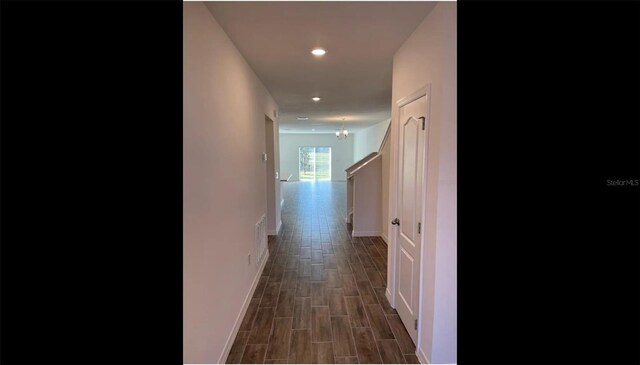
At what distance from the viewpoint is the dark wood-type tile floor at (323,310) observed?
238 cm

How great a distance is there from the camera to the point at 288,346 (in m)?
2.47

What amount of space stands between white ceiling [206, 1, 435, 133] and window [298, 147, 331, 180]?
12492 millimetres

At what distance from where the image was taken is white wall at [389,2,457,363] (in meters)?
A: 1.81

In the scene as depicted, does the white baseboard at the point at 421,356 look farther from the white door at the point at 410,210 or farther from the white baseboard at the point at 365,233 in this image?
the white baseboard at the point at 365,233

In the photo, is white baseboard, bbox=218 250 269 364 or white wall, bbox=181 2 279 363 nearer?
white wall, bbox=181 2 279 363

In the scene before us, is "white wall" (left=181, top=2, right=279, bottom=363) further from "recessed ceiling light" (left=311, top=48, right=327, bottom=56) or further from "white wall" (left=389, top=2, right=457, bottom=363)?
"white wall" (left=389, top=2, right=457, bottom=363)

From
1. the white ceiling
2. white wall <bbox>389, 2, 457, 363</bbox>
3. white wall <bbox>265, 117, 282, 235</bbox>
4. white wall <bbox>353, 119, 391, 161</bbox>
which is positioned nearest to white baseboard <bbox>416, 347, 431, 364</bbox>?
white wall <bbox>389, 2, 457, 363</bbox>

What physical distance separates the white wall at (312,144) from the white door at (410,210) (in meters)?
13.6

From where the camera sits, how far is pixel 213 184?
199cm

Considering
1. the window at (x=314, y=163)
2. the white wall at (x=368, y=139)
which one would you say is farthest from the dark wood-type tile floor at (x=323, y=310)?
the window at (x=314, y=163)

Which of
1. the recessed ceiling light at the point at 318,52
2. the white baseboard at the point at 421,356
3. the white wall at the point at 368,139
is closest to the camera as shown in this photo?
the white baseboard at the point at 421,356

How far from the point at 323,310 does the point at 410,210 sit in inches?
56.3
